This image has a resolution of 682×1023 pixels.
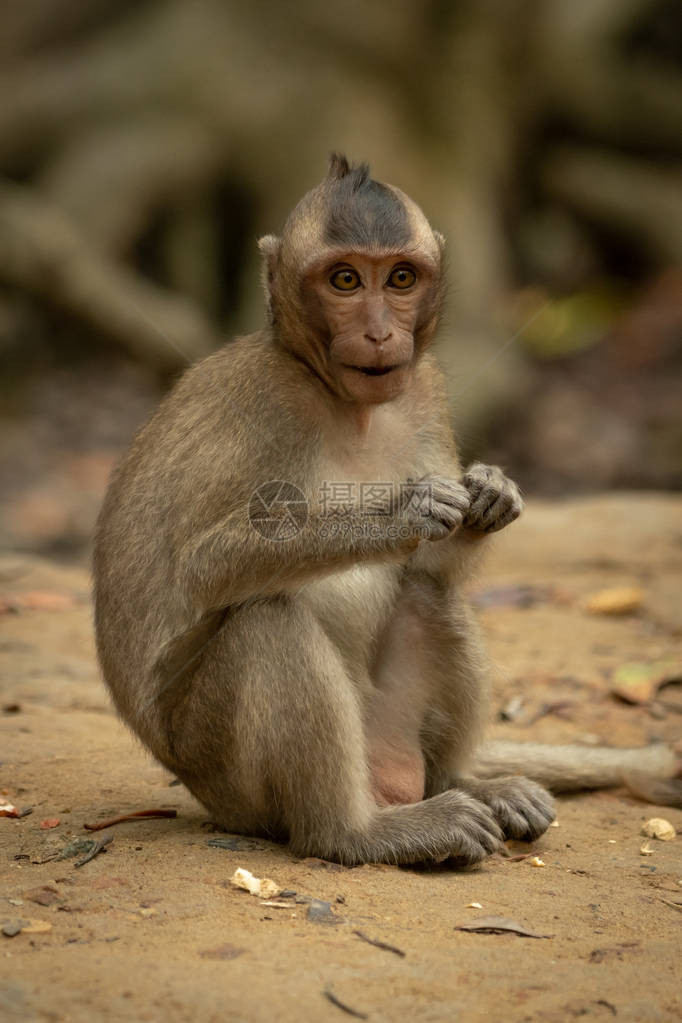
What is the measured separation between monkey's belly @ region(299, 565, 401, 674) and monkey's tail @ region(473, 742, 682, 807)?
3.05ft

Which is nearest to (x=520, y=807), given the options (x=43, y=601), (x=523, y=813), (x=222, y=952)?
(x=523, y=813)

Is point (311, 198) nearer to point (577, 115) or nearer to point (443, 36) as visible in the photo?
point (443, 36)

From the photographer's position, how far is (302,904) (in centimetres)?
400

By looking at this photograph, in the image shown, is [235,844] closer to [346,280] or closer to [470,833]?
[470,833]

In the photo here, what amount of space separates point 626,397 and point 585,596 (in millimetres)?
5996

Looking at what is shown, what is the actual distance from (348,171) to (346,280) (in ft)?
1.66

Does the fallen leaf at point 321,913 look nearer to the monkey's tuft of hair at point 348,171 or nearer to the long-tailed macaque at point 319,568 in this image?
the long-tailed macaque at point 319,568

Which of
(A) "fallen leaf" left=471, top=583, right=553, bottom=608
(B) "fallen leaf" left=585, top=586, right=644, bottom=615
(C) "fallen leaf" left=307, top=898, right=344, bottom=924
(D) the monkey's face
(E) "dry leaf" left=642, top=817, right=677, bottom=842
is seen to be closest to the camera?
(C) "fallen leaf" left=307, top=898, right=344, bottom=924

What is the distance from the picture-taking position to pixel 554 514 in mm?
9617

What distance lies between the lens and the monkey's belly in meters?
4.80

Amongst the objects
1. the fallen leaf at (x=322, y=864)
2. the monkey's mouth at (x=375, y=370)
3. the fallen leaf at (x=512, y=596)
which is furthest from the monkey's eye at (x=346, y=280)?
the fallen leaf at (x=512, y=596)

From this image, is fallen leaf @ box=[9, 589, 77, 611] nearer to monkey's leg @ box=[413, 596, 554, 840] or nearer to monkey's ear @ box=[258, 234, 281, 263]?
monkey's leg @ box=[413, 596, 554, 840]

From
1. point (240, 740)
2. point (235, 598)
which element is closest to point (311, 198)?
point (235, 598)

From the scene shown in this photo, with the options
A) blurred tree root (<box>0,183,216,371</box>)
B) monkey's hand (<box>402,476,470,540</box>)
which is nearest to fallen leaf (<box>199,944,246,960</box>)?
monkey's hand (<box>402,476,470,540</box>)
